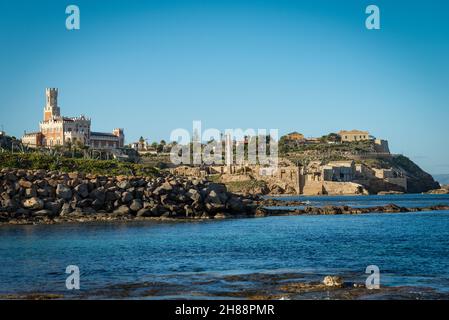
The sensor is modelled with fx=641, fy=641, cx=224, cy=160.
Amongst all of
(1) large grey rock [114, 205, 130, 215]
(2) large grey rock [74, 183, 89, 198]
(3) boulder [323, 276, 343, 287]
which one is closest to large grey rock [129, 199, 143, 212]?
(1) large grey rock [114, 205, 130, 215]

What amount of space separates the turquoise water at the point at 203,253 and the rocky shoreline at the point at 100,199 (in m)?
3.14

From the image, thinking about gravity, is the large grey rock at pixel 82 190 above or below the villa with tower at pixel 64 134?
below

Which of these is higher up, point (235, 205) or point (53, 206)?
point (53, 206)

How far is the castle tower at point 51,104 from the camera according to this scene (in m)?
136

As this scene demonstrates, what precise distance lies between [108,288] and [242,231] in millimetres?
21919

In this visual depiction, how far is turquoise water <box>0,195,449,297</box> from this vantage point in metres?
20.7

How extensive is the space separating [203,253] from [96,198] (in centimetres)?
1858

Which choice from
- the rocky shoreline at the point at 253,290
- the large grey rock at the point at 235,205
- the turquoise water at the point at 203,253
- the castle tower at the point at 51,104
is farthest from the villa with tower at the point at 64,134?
the rocky shoreline at the point at 253,290

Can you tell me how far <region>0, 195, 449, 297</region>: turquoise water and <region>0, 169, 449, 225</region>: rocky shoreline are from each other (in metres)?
3.14

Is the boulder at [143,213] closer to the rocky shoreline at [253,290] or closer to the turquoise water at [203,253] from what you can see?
the turquoise water at [203,253]

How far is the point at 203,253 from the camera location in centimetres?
2822

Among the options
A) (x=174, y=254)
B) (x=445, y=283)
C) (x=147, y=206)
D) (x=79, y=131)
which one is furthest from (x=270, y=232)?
(x=79, y=131)

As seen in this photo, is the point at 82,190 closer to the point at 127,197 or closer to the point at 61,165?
the point at 127,197

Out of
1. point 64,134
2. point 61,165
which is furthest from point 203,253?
point 64,134
